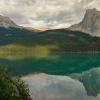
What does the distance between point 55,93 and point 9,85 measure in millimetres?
23308

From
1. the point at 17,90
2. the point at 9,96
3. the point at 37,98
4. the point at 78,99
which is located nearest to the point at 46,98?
the point at 37,98

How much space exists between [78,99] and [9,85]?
19.4 meters

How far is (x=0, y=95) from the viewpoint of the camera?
19.7 m

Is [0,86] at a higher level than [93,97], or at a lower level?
higher

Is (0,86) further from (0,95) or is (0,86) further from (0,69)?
(0,69)

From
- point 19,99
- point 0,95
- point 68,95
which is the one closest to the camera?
point 0,95

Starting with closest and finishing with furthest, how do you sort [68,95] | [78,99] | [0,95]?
[0,95], [78,99], [68,95]

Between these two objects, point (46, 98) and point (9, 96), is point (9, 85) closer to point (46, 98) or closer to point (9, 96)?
point (9, 96)

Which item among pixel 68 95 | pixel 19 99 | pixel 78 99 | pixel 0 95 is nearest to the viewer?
pixel 0 95

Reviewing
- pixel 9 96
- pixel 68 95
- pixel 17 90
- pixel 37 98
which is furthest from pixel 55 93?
pixel 9 96

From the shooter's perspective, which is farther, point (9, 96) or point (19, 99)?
point (19, 99)

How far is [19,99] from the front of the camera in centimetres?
2258

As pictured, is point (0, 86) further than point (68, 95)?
No

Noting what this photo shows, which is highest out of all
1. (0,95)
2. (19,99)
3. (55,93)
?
(0,95)
